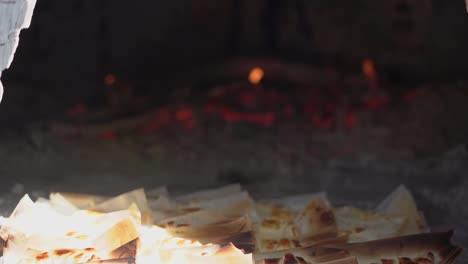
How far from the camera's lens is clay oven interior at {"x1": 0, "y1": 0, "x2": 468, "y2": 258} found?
350 centimetres

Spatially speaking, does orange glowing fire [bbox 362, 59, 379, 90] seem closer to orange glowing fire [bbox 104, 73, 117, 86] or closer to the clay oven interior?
the clay oven interior

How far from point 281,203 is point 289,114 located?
68.8 inches

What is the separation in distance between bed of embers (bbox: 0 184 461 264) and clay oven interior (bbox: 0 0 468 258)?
0.57 metres

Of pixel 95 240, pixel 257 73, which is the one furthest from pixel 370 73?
pixel 95 240

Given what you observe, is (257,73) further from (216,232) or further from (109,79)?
(216,232)

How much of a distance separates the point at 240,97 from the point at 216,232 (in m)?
2.49

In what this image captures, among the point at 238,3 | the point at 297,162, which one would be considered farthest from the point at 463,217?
the point at 238,3

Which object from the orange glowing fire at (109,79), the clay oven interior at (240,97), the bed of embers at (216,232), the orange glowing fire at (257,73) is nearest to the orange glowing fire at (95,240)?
the bed of embers at (216,232)

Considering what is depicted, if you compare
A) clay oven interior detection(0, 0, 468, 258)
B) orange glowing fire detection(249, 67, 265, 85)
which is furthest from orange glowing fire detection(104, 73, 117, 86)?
orange glowing fire detection(249, 67, 265, 85)

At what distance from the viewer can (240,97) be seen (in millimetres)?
4535

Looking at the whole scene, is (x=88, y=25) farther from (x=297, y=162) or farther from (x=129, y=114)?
(x=297, y=162)

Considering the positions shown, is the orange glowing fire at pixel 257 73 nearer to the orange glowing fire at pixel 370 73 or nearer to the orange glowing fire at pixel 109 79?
the orange glowing fire at pixel 370 73

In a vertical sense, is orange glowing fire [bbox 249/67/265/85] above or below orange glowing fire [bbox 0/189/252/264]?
above

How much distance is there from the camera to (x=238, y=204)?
243cm
